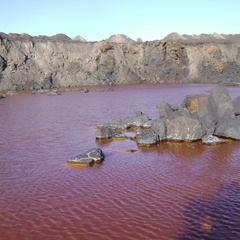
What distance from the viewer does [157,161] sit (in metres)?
17.2

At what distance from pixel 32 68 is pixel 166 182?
6347 centimetres

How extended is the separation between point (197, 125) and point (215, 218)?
441 inches

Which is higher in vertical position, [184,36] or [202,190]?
[184,36]

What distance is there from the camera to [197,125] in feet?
69.7

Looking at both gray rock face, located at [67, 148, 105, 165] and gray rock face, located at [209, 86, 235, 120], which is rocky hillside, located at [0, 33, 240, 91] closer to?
gray rock face, located at [209, 86, 235, 120]

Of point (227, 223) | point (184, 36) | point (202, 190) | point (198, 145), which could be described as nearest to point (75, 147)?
point (198, 145)

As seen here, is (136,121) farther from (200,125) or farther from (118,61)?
(118,61)

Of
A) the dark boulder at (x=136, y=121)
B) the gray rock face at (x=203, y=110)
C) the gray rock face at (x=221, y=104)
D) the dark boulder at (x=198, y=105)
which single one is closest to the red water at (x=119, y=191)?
the gray rock face at (x=203, y=110)

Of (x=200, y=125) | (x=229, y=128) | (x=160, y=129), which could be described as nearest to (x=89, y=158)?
(x=160, y=129)

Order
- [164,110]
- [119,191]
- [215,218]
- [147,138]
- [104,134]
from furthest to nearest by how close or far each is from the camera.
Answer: [164,110], [104,134], [147,138], [119,191], [215,218]

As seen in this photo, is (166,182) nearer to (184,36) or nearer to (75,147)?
(75,147)

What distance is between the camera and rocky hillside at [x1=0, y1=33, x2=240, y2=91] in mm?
73188

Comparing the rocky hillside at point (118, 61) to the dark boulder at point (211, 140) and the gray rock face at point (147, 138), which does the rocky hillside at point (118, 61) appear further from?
the dark boulder at point (211, 140)

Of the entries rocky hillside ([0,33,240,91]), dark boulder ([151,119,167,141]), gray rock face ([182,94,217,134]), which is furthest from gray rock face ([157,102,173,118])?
rocky hillside ([0,33,240,91])
